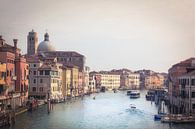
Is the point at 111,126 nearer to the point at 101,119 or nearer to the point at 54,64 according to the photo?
the point at 101,119

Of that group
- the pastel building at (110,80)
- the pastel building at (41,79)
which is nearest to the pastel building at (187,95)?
the pastel building at (41,79)

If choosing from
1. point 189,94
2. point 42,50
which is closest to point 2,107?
point 189,94

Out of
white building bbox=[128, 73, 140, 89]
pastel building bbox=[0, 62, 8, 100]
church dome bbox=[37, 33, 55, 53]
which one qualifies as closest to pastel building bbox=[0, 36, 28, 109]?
pastel building bbox=[0, 62, 8, 100]

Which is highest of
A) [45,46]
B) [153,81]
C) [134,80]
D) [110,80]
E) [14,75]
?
[45,46]

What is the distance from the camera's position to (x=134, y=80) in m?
60.1

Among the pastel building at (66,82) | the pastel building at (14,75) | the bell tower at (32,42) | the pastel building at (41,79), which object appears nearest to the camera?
the pastel building at (14,75)

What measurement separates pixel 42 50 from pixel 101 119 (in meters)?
19.8

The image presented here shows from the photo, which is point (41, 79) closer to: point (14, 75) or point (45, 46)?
point (14, 75)

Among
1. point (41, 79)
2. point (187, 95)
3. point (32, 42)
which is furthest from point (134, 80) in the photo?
point (187, 95)

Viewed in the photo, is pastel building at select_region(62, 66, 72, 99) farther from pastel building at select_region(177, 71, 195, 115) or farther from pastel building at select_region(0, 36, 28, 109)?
pastel building at select_region(177, 71, 195, 115)

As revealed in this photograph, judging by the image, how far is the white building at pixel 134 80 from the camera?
59469 millimetres

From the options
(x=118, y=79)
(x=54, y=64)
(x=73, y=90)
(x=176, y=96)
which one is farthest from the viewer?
(x=118, y=79)

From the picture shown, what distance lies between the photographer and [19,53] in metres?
19.9

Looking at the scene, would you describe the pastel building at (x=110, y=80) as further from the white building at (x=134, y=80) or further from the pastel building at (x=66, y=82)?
the pastel building at (x=66, y=82)
